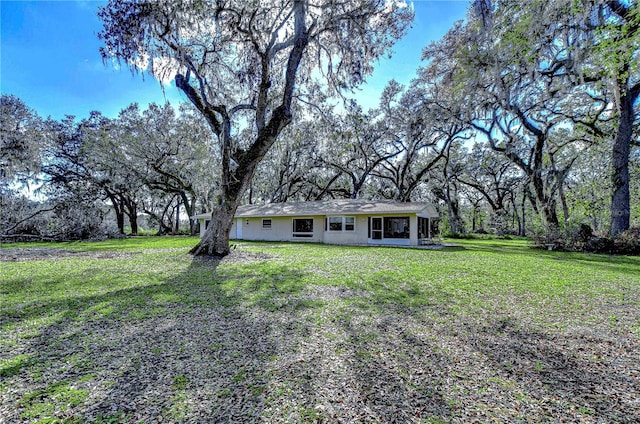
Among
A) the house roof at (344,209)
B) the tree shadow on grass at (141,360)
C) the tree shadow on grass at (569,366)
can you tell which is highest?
the house roof at (344,209)

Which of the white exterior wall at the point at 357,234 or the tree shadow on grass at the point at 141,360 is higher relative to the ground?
the white exterior wall at the point at 357,234

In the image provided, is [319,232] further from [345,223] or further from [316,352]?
[316,352]

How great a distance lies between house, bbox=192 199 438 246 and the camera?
15.1 metres

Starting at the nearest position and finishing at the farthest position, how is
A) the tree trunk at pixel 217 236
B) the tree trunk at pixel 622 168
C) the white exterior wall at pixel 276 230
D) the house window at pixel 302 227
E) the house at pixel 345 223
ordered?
1. the tree trunk at pixel 217 236
2. the tree trunk at pixel 622 168
3. the house at pixel 345 223
4. the white exterior wall at pixel 276 230
5. the house window at pixel 302 227

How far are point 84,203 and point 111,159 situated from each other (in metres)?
3.27

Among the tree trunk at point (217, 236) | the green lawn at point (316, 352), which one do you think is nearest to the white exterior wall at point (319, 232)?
the tree trunk at point (217, 236)

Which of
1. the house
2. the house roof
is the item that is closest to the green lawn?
the house roof

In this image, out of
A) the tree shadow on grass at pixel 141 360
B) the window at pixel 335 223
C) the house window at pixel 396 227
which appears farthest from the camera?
the window at pixel 335 223

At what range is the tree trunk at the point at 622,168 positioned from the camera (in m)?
11.6

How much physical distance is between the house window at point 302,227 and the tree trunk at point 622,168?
537 inches

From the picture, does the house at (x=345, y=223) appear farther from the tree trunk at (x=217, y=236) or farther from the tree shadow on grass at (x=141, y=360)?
the tree shadow on grass at (x=141, y=360)

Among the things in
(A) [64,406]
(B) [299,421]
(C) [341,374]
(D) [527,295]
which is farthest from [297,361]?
(D) [527,295]

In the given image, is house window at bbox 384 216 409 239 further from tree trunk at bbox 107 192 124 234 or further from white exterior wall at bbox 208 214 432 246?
tree trunk at bbox 107 192 124 234

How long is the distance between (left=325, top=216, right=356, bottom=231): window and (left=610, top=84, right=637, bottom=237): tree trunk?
1099 centimetres
